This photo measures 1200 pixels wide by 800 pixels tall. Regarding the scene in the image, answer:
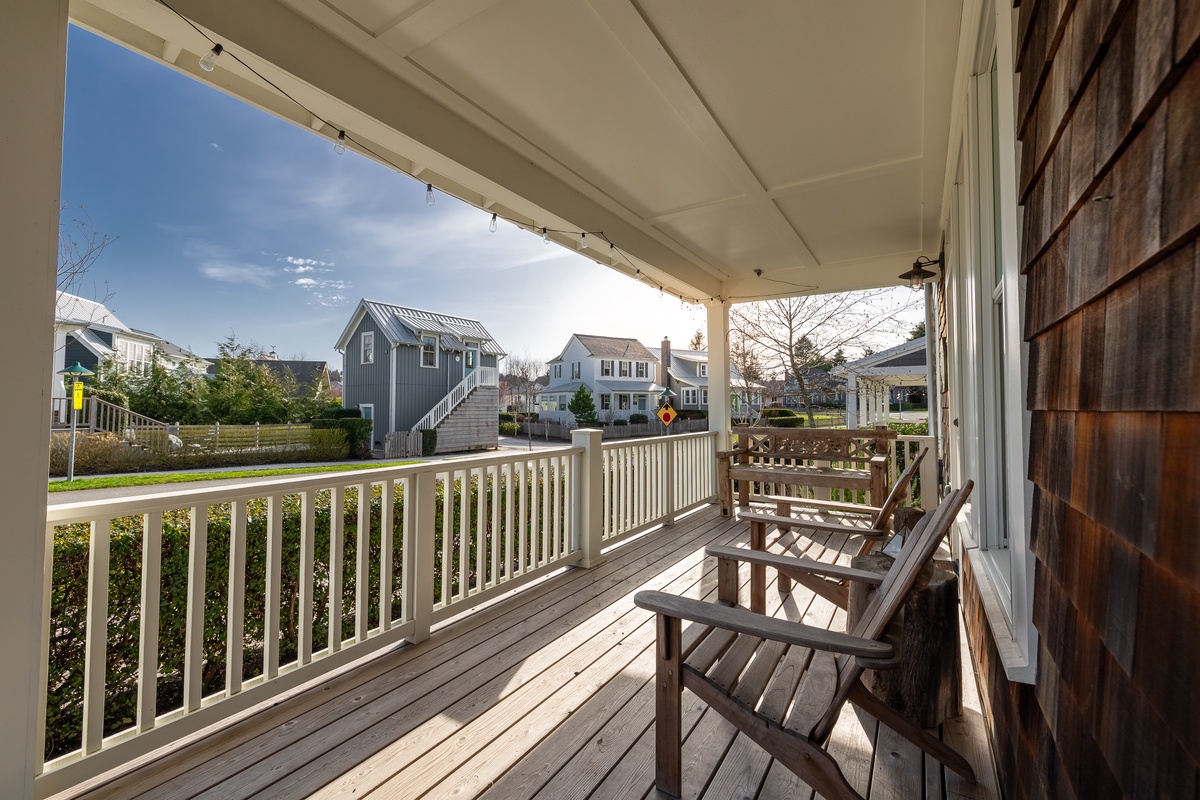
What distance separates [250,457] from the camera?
9.67m

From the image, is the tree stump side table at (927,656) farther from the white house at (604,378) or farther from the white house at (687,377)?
the white house at (604,378)

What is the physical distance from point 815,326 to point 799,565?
30.3ft

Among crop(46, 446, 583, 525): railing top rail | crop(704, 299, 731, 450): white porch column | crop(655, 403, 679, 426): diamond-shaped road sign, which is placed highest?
crop(704, 299, 731, 450): white porch column

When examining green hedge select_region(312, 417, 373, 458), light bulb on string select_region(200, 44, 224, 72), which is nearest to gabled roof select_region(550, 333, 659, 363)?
green hedge select_region(312, 417, 373, 458)

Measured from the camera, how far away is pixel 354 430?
13.7 metres

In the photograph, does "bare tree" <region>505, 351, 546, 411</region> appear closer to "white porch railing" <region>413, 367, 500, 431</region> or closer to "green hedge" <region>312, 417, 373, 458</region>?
"white porch railing" <region>413, 367, 500, 431</region>

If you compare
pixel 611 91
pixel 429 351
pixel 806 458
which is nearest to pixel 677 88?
pixel 611 91

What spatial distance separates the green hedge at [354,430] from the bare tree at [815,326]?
9885mm

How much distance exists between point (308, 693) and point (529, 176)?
305 cm

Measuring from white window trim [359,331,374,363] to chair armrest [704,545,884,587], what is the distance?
56.3 ft

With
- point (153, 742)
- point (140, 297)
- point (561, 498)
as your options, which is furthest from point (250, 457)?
point (140, 297)

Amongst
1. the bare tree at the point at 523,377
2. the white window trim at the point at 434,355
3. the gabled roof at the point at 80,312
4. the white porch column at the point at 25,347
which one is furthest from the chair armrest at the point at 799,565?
the bare tree at the point at 523,377

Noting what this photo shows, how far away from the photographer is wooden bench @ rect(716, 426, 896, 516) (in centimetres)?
486

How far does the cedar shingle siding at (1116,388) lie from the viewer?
1.64 feet
